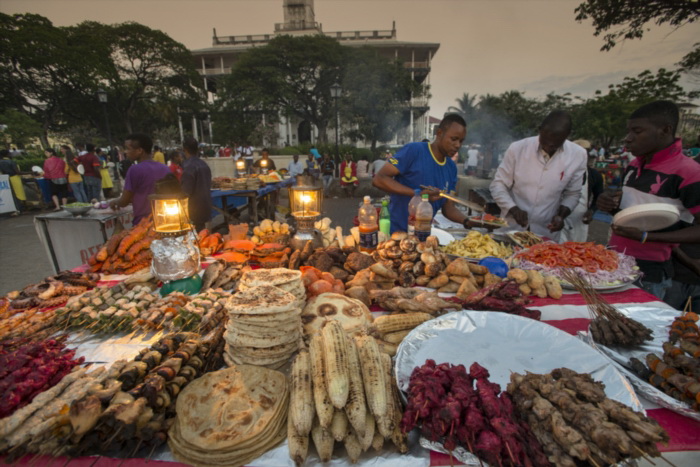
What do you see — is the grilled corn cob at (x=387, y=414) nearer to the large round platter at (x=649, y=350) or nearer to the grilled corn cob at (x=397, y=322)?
the grilled corn cob at (x=397, y=322)

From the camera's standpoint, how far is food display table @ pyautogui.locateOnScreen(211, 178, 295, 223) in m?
10.4

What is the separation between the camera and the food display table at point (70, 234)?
5.96 metres

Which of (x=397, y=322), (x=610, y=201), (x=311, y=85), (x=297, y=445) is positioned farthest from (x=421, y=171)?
(x=311, y=85)

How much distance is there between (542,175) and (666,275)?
1.85m

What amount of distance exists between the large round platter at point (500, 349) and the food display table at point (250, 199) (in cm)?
902

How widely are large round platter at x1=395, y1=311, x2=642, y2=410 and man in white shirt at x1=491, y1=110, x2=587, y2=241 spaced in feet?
8.50

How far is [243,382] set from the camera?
1.69 m

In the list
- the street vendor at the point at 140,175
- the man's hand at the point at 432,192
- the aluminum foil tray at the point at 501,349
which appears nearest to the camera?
the aluminum foil tray at the point at 501,349

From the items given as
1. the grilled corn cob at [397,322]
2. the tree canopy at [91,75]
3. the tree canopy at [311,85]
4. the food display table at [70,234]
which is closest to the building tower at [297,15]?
the tree canopy at [91,75]

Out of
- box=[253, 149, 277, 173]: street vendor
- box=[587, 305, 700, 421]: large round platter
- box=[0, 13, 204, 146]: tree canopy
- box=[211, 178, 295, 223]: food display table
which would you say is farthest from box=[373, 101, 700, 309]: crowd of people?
box=[0, 13, 204, 146]: tree canopy

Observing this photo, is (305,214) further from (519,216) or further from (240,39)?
(240,39)

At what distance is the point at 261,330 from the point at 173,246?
1.50 m

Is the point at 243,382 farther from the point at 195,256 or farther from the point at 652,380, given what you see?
the point at 652,380

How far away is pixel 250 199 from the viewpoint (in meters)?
11.6
